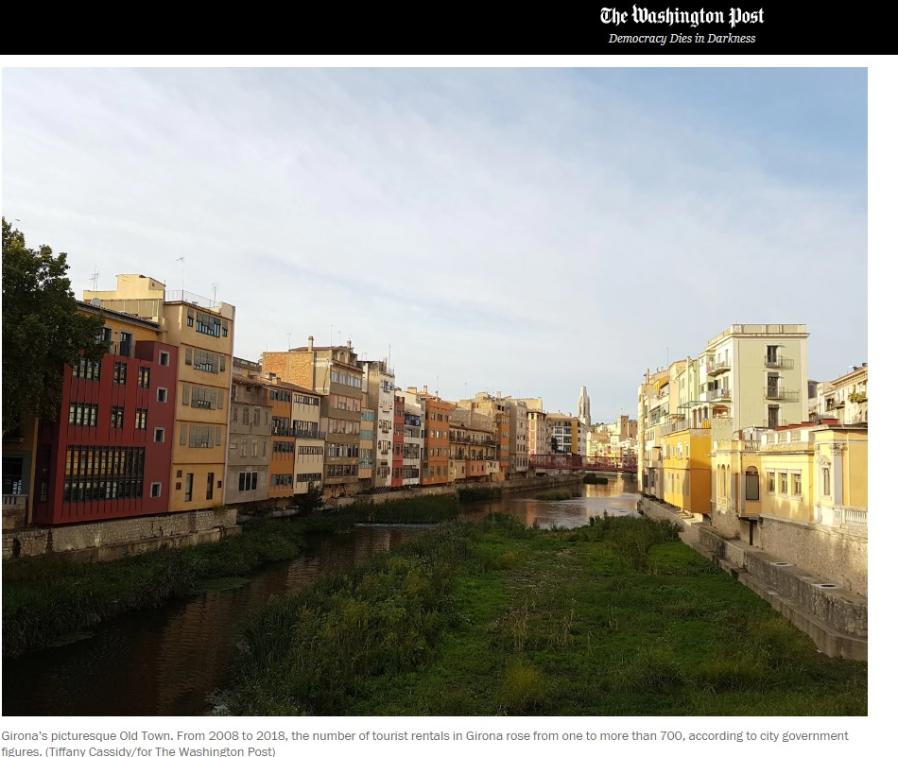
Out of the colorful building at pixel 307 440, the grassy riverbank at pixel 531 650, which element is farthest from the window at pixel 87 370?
the colorful building at pixel 307 440

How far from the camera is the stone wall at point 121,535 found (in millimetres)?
26656

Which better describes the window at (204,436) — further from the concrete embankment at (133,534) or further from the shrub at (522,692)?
the shrub at (522,692)

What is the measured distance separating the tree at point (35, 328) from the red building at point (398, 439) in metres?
44.1

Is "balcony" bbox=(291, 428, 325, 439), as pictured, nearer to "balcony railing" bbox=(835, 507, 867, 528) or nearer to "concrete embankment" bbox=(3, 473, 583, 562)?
"concrete embankment" bbox=(3, 473, 583, 562)

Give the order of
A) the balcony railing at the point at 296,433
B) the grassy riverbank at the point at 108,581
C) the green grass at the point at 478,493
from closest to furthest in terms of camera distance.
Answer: the grassy riverbank at the point at 108,581, the balcony railing at the point at 296,433, the green grass at the point at 478,493

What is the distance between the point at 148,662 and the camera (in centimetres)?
2038

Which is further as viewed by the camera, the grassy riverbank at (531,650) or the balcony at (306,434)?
the balcony at (306,434)

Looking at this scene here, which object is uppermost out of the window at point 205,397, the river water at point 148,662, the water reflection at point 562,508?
the window at point 205,397

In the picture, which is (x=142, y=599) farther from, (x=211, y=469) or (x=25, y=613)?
(x=211, y=469)

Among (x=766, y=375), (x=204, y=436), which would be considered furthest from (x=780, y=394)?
(x=204, y=436)

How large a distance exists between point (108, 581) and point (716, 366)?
3504 centimetres

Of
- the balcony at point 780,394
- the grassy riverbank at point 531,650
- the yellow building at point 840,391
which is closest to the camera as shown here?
the grassy riverbank at point 531,650

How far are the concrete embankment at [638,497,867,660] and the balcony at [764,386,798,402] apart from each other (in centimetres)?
1073
